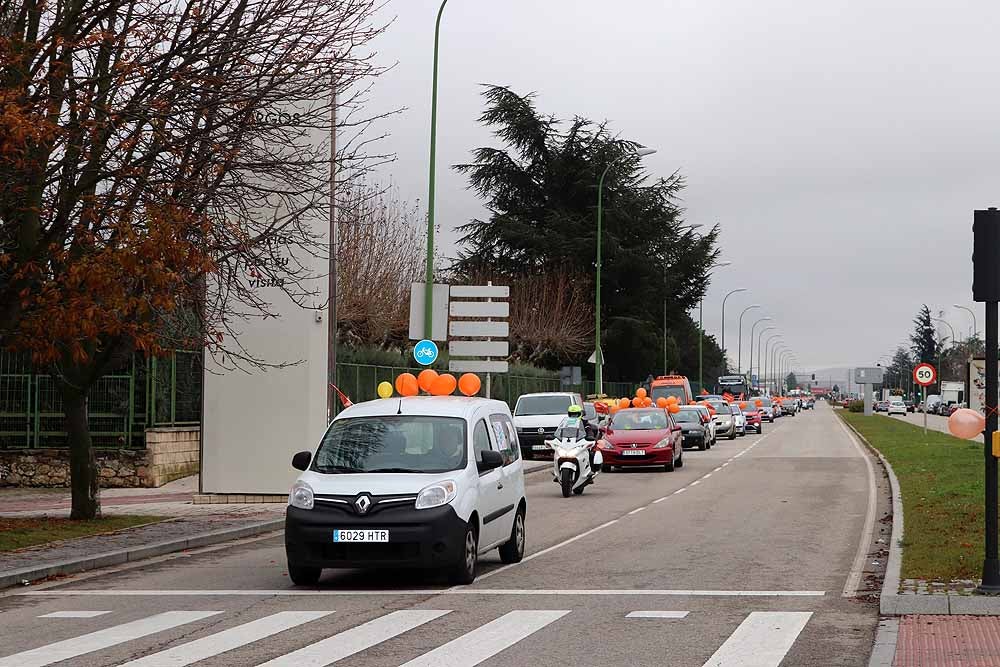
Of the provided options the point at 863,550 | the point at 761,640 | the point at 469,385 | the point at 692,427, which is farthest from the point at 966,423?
the point at 692,427

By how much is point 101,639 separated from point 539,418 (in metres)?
31.6

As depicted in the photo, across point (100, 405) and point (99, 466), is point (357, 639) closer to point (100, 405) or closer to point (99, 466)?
point (99, 466)

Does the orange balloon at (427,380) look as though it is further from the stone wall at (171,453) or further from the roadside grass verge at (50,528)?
the stone wall at (171,453)

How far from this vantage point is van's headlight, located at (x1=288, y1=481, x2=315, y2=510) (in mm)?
12383

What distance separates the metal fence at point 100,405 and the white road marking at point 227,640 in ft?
53.1

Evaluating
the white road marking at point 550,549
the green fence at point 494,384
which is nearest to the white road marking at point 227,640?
the white road marking at point 550,549

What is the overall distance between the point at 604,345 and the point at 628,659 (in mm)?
57782

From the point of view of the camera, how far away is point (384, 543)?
12.1m

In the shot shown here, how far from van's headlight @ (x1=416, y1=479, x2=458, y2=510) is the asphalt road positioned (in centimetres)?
81

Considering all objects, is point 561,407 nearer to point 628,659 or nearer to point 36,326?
point 36,326

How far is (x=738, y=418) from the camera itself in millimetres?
64312

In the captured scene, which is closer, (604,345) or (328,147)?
(328,147)

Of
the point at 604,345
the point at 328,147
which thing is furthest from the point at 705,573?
the point at 604,345

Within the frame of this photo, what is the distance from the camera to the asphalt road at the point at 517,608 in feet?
29.8
